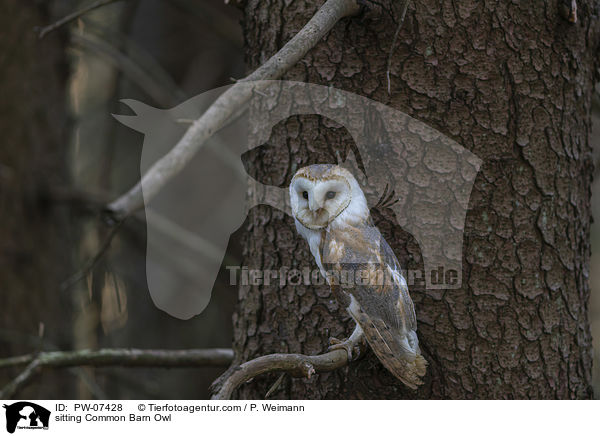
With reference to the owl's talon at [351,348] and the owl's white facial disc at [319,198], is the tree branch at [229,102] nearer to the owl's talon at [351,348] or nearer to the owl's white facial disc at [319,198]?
the owl's white facial disc at [319,198]

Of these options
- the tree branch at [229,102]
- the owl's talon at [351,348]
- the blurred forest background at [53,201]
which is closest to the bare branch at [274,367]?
the owl's talon at [351,348]

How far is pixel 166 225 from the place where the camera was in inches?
104

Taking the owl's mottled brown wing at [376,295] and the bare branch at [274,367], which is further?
the owl's mottled brown wing at [376,295]

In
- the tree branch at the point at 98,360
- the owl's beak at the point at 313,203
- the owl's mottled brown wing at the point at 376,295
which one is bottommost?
the tree branch at the point at 98,360

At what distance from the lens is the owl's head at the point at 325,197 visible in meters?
1.16

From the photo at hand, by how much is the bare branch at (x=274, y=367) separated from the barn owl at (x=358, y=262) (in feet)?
0.36

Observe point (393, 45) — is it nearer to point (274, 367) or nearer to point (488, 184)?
point (488, 184)

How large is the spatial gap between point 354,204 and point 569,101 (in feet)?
2.23

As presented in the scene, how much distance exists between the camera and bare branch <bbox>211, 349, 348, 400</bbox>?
1.07 m

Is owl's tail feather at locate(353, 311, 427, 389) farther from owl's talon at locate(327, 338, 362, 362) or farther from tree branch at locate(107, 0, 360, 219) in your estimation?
tree branch at locate(107, 0, 360, 219)
